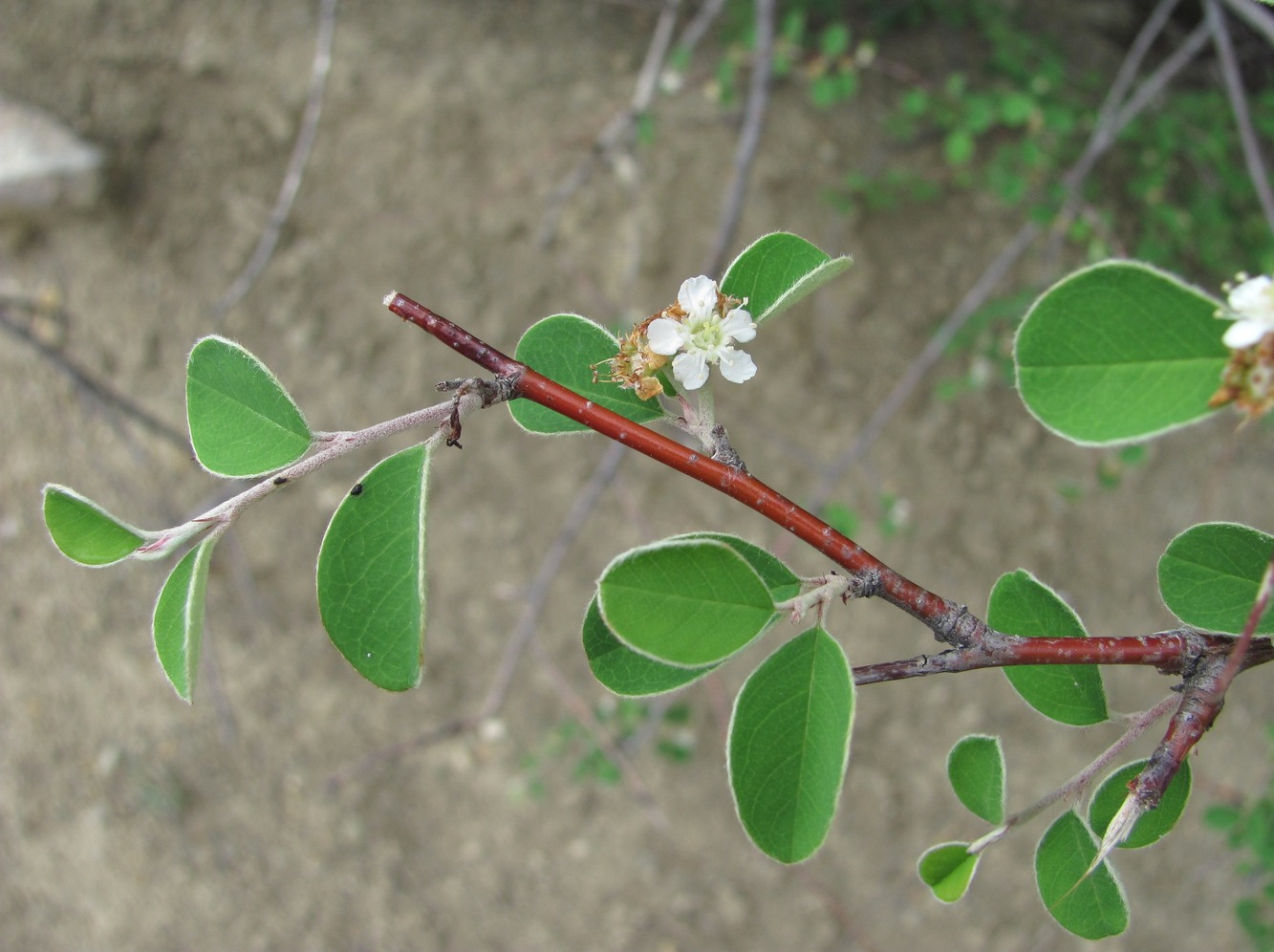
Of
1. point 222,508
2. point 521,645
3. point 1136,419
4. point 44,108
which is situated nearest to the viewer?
point 1136,419

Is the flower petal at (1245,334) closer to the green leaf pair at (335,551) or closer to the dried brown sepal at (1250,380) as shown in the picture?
the dried brown sepal at (1250,380)

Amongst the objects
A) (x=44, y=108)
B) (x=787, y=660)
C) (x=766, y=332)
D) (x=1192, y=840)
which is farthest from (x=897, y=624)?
(x=44, y=108)

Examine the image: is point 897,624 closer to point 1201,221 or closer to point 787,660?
point 1201,221

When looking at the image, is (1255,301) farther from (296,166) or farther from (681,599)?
(296,166)

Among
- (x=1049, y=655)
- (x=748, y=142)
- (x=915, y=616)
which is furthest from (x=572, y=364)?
(x=748, y=142)

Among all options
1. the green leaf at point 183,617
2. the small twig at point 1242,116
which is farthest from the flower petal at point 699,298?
the small twig at point 1242,116

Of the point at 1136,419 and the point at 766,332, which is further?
the point at 766,332

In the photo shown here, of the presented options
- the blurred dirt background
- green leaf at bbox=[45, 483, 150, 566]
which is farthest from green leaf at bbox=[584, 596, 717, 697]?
the blurred dirt background
